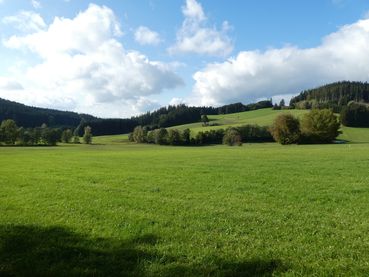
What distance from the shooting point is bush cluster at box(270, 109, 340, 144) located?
96.1 m

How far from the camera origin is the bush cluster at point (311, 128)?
315ft

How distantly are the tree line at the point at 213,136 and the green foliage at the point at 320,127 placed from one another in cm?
2884

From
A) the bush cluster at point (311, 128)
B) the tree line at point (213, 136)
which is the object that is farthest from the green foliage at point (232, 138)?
the bush cluster at point (311, 128)

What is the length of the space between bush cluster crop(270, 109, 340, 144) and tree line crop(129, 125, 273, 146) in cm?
2661

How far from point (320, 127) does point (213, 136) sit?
162 ft

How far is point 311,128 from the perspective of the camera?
318ft

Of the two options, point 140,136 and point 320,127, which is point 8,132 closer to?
point 140,136

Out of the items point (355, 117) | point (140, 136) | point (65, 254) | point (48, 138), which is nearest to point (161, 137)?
point (140, 136)

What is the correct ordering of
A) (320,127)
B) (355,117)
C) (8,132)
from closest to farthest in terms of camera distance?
(320,127), (8,132), (355,117)

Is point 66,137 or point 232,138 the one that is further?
point 66,137

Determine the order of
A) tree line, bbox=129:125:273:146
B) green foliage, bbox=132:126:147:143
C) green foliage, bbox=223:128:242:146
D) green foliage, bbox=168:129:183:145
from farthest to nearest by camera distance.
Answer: green foliage, bbox=132:126:147:143 → green foliage, bbox=168:129:183:145 → tree line, bbox=129:125:273:146 → green foliage, bbox=223:128:242:146

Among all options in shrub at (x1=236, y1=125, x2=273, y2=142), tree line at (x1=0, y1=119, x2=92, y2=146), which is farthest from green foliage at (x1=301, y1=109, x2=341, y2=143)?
tree line at (x1=0, y1=119, x2=92, y2=146)

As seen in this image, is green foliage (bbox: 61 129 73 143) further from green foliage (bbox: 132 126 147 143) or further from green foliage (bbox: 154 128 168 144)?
green foliage (bbox: 154 128 168 144)

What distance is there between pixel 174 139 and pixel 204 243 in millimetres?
128911
